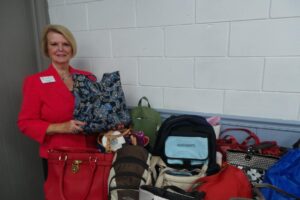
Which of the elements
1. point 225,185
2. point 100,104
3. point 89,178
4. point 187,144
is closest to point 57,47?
point 100,104

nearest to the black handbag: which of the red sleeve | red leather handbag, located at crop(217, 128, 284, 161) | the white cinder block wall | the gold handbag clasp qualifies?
red leather handbag, located at crop(217, 128, 284, 161)

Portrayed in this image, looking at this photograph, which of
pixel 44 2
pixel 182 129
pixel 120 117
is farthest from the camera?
pixel 44 2

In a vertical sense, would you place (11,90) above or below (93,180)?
above

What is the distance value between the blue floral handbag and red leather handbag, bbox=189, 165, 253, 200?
1.87ft

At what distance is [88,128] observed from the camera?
135 centimetres

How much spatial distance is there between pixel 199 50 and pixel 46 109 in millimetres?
1005

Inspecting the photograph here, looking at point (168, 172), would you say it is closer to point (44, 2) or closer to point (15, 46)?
point (15, 46)

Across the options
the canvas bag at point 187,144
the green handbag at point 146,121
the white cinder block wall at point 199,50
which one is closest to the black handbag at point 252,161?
the canvas bag at point 187,144

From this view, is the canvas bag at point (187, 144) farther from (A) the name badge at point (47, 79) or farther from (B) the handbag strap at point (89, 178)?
(A) the name badge at point (47, 79)

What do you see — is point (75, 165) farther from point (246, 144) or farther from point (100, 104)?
→ point (246, 144)

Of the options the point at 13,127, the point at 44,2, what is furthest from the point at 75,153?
the point at 44,2

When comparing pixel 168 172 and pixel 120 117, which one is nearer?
pixel 168 172

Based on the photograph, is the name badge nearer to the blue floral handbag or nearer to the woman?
the woman

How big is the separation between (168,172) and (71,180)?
496 mm
